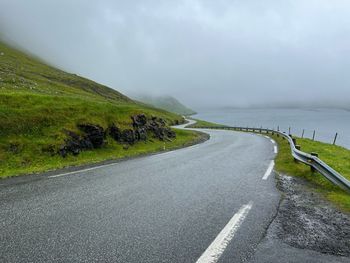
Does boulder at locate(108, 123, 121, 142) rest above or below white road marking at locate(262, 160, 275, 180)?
below

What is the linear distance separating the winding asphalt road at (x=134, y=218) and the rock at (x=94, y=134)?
405 inches

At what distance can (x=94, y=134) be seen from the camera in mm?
21359

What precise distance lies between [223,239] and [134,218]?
1859 mm

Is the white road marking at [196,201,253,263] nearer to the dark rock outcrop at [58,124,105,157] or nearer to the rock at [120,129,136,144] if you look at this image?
the dark rock outcrop at [58,124,105,157]

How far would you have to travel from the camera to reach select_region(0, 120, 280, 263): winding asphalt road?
4.65m

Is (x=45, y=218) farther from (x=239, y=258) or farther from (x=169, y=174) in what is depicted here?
(x=169, y=174)

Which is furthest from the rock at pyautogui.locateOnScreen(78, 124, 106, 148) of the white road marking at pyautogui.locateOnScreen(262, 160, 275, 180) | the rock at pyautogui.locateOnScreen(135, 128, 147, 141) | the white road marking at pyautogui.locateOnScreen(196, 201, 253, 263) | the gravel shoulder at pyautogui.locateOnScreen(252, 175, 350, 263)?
the white road marking at pyautogui.locateOnScreen(196, 201, 253, 263)

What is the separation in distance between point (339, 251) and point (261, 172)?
789 centimetres

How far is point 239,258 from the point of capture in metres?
4.56

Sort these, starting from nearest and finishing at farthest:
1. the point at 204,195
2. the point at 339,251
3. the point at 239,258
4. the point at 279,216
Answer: the point at 239,258, the point at 339,251, the point at 279,216, the point at 204,195

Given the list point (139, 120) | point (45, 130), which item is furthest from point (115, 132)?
point (45, 130)

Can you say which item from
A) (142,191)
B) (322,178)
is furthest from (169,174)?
(322,178)

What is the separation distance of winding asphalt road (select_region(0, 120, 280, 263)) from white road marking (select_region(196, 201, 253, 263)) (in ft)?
0.05

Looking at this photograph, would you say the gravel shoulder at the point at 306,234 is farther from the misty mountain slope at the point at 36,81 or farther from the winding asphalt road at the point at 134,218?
the misty mountain slope at the point at 36,81
